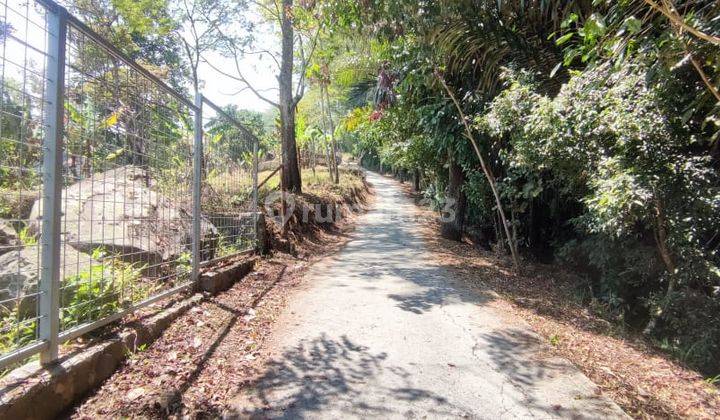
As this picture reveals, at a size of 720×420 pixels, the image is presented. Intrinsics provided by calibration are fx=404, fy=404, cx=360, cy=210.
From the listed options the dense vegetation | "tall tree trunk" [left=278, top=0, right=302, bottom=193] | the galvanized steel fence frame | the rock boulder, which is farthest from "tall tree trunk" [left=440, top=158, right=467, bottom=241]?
the galvanized steel fence frame

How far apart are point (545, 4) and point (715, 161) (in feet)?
10.4

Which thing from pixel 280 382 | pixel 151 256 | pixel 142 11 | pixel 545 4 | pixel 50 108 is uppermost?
pixel 142 11

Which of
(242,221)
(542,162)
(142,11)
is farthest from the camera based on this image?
(142,11)

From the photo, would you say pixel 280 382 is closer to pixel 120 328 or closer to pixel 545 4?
pixel 120 328

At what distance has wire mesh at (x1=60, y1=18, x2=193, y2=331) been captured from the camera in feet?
8.79

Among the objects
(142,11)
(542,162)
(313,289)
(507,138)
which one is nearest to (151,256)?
(313,289)

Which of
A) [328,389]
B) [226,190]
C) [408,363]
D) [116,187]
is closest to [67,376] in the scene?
[116,187]

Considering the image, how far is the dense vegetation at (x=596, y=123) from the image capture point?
13.9 ft

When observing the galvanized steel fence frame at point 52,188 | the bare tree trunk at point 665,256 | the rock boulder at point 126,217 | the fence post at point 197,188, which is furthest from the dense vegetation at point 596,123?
the rock boulder at point 126,217

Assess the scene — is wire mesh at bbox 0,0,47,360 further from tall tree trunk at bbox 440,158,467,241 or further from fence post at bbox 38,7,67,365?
tall tree trunk at bbox 440,158,467,241

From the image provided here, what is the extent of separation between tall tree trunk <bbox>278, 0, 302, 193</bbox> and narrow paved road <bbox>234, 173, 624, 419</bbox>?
18.3ft

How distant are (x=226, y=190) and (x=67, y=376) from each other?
3.77 m

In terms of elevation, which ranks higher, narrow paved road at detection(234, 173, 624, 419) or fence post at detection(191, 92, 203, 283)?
fence post at detection(191, 92, 203, 283)

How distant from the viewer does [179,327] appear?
3.76m
